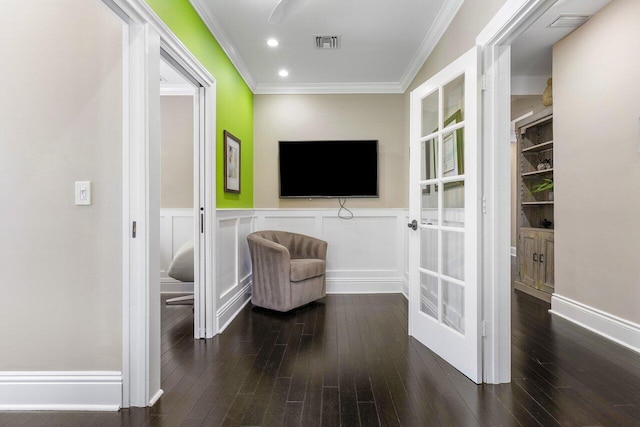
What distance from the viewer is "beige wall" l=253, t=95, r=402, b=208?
4297 millimetres

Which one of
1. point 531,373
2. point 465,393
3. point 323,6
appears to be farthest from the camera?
point 323,6

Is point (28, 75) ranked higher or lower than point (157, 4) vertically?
lower

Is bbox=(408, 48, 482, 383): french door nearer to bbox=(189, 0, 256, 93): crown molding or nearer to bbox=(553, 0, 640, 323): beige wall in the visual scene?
bbox=(553, 0, 640, 323): beige wall

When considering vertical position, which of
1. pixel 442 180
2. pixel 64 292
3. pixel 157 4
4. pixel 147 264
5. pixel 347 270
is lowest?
pixel 347 270

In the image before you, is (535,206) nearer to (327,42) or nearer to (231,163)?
(327,42)

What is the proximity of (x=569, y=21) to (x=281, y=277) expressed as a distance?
3522mm

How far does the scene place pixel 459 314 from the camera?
2262 millimetres

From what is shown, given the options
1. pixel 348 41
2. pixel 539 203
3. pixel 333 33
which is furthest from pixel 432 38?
pixel 539 203

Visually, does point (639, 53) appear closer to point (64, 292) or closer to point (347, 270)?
point (347, 270)

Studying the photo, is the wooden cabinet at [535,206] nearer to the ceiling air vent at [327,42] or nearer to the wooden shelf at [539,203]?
the wooden shelf at [539,203]

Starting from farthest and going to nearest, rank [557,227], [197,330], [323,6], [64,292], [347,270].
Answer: [347,270] → [557,227] → [197,330] → [323,6] → [64,292]

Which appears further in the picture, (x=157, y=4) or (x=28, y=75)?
(x=157, y=4)

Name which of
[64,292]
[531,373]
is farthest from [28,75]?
[531,373]

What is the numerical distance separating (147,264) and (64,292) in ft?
1.49
